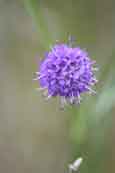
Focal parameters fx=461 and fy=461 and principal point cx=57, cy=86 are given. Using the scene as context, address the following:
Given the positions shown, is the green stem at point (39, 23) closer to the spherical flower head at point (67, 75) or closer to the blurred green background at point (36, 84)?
the spherical flower head at point (67, 75)

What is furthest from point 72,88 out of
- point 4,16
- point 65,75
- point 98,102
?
point 4,16

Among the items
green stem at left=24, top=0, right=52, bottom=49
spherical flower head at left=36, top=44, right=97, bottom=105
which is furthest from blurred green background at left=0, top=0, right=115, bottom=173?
spherical flower head at left=36, top=44, right=97, bottom=105

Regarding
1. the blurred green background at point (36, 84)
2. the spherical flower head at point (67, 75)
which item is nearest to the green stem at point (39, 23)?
the spherical flower head at point (67, 75)

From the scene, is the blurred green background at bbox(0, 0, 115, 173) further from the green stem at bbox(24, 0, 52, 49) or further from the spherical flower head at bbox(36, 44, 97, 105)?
the spherical flower head at bbox(36, 44, 97, 105)

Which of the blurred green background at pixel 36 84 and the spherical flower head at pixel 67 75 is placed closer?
the spherical flower head at pixel 67 75

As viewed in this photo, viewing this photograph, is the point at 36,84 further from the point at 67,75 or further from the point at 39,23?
the point at 67,75

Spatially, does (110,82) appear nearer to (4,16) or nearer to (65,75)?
(65,75)
